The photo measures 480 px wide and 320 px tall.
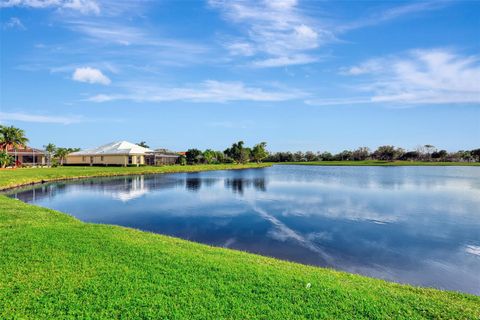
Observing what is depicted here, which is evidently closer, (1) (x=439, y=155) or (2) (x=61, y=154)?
(2) (x=61, y=154)

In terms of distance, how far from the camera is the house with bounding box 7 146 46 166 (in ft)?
183

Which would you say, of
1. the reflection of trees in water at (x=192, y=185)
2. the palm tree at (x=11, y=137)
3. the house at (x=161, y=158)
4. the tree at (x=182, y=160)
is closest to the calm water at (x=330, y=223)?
the reflection of trees in water at (x=192, y=185)

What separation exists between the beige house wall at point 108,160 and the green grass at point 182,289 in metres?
56.3

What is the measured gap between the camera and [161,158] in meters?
72.5

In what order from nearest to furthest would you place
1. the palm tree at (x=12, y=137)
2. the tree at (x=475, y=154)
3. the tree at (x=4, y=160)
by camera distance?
the tree at (x=4, y=160), the palm tree at (x=12, y=137), the tree at (x=475, y=154)

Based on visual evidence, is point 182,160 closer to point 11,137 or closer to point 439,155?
point 11,137

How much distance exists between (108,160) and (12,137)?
17598 mm

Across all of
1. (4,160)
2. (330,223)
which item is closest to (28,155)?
(4,160)

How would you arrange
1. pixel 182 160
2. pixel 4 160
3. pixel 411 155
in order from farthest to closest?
pixel 411 155, pixel 182 160, pixel 4 160

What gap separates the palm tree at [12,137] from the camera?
5022 cm

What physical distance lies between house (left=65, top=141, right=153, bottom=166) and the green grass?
56.3 metres

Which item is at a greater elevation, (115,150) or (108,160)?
(115,150)

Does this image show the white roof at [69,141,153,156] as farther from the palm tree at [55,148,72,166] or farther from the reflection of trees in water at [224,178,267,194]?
the reflection of trees in water at [224,178,267,194]

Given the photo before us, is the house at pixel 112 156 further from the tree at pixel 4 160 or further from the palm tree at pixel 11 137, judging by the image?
the tree at pixel 4 160
